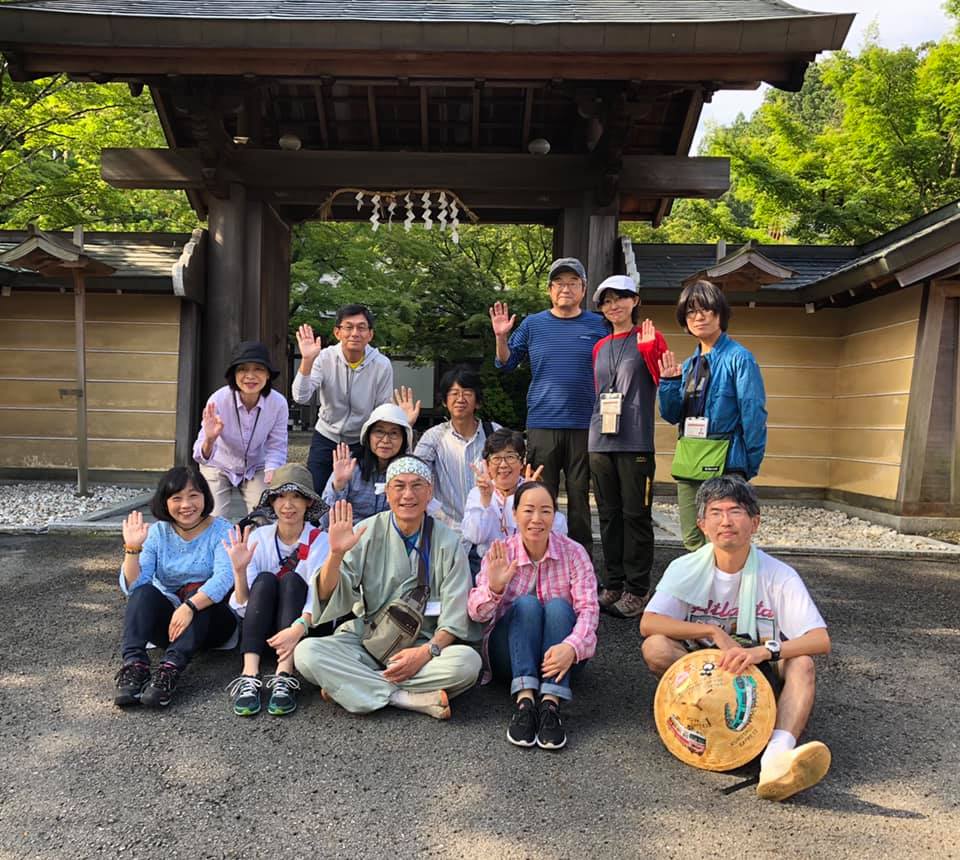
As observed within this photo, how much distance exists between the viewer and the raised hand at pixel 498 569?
9.66 feet

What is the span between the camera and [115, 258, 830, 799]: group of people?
110 inches

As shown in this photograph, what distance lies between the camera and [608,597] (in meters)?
4.33

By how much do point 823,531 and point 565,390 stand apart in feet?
13.3

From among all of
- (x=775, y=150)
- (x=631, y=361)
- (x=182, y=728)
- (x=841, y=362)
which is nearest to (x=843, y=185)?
(x=775, y=150)

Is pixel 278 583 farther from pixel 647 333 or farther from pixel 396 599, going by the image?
pixel 647 333

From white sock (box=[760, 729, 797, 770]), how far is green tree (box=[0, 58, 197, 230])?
1223cm

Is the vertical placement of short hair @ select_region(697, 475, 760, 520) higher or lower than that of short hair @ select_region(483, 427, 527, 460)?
lower

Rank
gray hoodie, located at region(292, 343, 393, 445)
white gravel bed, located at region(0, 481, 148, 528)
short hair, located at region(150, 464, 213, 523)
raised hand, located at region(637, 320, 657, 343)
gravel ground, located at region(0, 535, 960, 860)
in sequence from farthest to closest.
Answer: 1. white gravel bed, located at region(0, 481, 148, 528)
2. gray hoodie, located at region(292, 343, 393, 445)
3. raised hand, located at region(637, 320, 657, 343)
4. short hair, located at region(150, 464, 213, 523)
5. gravel ground, located at region(0, 535, 960, 860)

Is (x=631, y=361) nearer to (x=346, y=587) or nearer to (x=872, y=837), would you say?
(x=346, y=587)

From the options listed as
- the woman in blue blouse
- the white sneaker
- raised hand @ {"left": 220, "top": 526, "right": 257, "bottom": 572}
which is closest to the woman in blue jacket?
the white sneaker

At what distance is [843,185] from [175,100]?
506 inches

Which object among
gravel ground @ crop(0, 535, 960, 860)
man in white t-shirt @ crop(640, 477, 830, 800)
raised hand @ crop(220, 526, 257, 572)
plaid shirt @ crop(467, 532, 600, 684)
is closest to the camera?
gravel ground @ crop(0, 535, 960, 860)

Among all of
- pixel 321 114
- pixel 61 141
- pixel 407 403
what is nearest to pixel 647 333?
pixel 407 403

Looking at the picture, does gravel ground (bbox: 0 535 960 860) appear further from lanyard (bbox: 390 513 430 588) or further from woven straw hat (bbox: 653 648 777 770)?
lanyard (bbox: 390 513 430 588)
